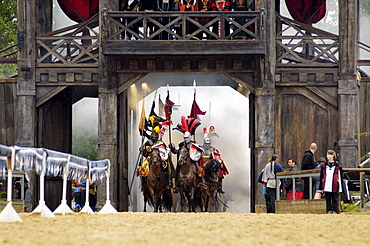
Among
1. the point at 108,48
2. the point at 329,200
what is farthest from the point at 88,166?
the point at 108,48

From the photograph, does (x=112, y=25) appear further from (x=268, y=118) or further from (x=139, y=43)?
(x=268, y=118)

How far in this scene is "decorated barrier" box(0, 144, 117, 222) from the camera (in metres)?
12.1

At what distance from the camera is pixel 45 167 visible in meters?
13.8

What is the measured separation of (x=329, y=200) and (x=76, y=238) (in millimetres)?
9407

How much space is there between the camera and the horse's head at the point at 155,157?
74.7 feet

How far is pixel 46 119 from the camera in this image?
2452 cm

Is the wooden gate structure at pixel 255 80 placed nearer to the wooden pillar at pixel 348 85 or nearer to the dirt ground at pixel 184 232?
the wooden pillar at pixel 348 85

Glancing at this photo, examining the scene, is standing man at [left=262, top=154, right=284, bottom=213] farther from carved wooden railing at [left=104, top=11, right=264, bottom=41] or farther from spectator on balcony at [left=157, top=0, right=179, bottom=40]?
spectator on balcony at [left=157, top=0, right=179, bottom=40]

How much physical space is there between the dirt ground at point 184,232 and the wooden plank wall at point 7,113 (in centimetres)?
1099

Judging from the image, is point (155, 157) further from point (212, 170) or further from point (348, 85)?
point (348, 85)

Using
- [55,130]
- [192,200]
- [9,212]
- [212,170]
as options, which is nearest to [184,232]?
[9,212]

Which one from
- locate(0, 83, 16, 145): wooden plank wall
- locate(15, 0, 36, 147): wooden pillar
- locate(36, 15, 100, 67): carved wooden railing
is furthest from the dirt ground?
locate(0, 83, 16, 145): wooden plank wall

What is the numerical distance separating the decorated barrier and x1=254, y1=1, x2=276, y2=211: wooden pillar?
Answer: 6.30 m

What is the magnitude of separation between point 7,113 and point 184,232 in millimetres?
14298
